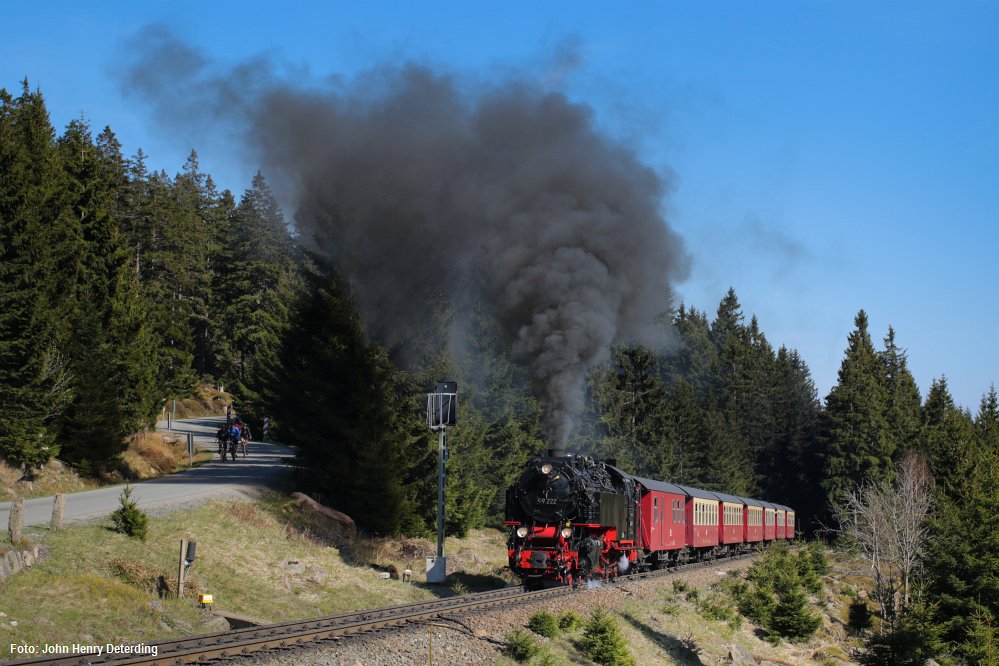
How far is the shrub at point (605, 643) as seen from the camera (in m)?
15.7

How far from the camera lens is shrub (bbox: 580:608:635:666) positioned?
15.7 m

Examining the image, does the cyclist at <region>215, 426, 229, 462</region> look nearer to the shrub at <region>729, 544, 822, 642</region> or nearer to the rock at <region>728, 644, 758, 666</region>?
the shrub at <region>729, 544, 822, 642</region>

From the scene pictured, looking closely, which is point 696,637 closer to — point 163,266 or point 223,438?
point 223,438

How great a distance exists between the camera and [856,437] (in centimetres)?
6869

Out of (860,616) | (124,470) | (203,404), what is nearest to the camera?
(124,470)

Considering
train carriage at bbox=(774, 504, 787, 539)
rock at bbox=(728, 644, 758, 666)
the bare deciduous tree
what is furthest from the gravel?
train carriage at bbox=(774, 504, 787, 539)

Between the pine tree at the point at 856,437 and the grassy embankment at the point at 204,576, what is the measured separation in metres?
50.3

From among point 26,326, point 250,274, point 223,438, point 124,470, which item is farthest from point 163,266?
point 26,326

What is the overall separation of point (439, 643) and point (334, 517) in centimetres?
1106

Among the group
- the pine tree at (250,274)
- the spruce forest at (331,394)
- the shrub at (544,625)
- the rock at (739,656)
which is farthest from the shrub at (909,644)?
the pine tree at (250,274)

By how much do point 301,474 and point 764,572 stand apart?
16638 millimetres

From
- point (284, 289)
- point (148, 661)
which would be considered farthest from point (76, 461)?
point (284, 289)

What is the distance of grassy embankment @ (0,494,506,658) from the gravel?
2.64 metres

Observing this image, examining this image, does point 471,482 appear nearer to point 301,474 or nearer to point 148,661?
point 301,474
